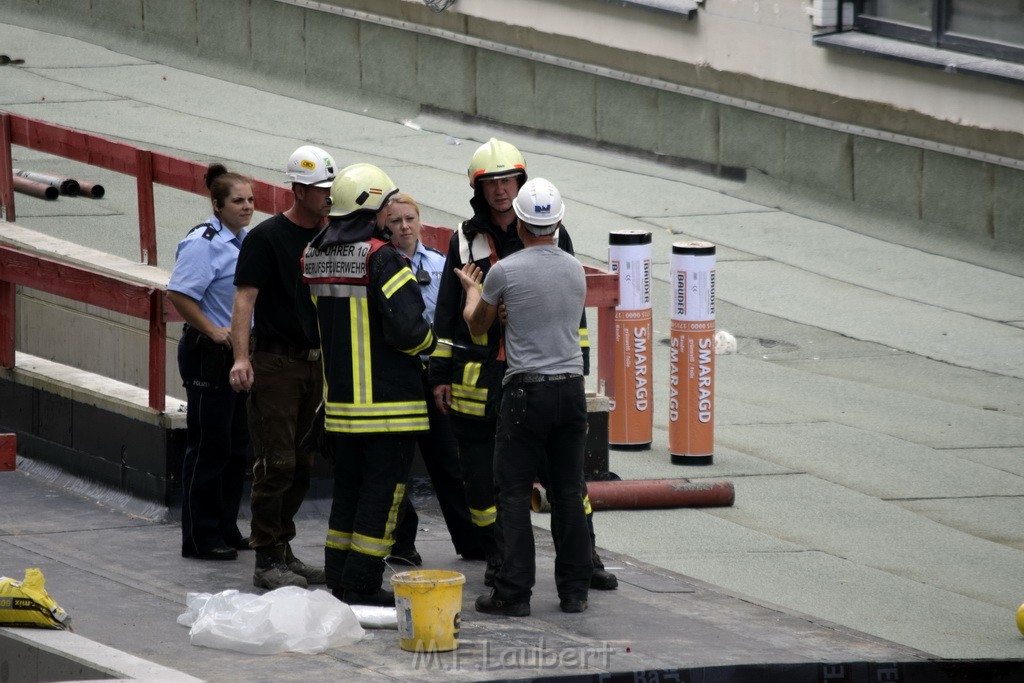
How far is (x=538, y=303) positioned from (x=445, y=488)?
126 cm

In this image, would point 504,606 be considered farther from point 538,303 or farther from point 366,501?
point 538,303

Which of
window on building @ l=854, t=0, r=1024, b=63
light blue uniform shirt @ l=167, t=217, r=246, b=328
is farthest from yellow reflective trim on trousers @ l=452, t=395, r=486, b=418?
window on building @ l=854, t=0, r=1024, b=63

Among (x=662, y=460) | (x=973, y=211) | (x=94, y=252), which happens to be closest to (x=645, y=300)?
(x=662, y=460)

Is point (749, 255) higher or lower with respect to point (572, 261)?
lower

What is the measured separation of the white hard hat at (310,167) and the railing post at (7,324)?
10.0ft

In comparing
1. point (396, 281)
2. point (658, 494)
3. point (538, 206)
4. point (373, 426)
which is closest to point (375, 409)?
point (373, 426)

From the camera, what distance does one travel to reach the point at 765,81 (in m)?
16.4

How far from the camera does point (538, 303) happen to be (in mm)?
7047

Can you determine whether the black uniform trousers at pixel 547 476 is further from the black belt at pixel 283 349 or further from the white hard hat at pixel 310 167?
the white hard hat at pixel 310 167

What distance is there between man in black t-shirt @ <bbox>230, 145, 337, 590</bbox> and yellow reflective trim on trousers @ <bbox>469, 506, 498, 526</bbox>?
73 centimetres

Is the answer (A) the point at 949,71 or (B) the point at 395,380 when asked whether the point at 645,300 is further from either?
(A) the point at 949,71

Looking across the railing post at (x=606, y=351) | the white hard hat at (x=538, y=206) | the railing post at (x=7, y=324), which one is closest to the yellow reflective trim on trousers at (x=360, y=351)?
the white hard hat at (x=538, y=206)

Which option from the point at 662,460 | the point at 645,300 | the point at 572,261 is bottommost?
the point at 662,460

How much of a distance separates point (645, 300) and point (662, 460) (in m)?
0.92
